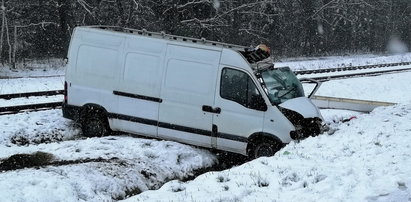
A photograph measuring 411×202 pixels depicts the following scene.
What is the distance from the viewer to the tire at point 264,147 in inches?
367

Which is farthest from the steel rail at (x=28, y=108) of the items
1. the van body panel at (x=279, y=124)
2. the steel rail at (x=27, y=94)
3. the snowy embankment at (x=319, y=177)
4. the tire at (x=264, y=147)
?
the snowy embankment at (x=319, y=177)

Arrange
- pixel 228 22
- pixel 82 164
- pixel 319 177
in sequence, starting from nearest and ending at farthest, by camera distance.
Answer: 1. pixel 319 177
2. pixel 82 164
3. pixel 228 22

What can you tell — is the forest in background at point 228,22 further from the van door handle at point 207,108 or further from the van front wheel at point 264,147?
the van front wheel at point 264,147

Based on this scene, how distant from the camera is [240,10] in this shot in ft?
129

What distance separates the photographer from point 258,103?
926 cm

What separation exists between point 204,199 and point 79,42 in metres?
6.31

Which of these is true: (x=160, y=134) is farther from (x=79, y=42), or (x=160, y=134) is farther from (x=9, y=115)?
(x=9, y=115)

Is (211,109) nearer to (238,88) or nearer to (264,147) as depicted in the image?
(238,88)

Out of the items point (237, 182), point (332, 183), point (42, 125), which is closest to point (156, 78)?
point (42, 125)

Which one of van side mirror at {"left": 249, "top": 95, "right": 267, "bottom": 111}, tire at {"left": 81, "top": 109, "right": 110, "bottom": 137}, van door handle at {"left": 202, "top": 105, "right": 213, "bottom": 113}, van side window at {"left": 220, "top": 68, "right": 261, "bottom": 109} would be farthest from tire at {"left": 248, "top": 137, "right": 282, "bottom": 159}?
tire at {"left": 81, "top": 109, "right": 110, "bottom": 137}

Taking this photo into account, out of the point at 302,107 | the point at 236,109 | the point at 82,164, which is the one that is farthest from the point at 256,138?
the point at 82,164

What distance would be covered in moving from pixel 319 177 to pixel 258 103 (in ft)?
10.7

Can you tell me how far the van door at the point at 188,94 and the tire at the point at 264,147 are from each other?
3.31 ft

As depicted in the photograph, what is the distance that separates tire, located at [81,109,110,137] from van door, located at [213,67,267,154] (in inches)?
111
